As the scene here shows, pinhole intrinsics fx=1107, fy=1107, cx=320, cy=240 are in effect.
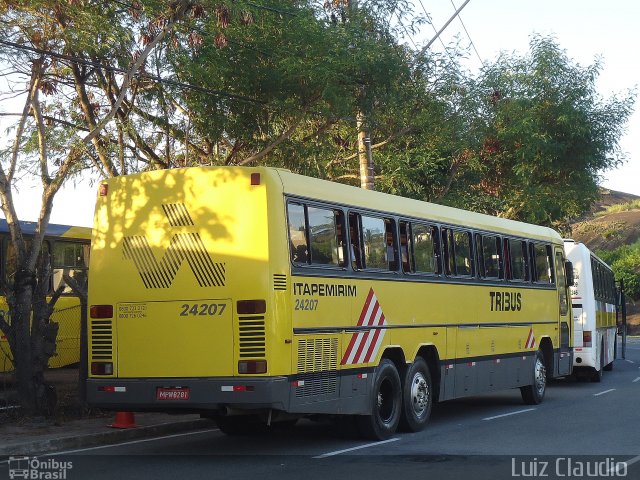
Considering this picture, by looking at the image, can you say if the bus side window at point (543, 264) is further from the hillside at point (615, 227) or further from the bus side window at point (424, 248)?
the hillside at point (615, 227)

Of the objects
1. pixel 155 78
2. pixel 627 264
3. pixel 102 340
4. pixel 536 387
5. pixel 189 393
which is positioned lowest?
pixel 536 387

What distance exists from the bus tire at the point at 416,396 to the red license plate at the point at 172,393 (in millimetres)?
3772

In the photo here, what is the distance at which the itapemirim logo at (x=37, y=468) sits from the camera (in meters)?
11.2

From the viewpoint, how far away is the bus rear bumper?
12.0 meters

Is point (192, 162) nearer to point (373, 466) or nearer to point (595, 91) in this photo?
point (373, 466)

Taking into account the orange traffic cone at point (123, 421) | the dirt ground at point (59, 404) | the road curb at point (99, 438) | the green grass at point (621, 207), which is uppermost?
the green grass at point (621, 207)

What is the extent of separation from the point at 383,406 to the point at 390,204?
2752mm

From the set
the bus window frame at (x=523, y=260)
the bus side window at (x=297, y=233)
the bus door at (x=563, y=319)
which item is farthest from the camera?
the bus door at (x=563, y=319)

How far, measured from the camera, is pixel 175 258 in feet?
41.7

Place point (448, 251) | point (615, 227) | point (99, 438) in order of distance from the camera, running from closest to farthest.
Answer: point (99, 438), point (448, 251), point (615, 227)

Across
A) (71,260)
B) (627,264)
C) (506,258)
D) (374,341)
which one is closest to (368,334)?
(374,341)

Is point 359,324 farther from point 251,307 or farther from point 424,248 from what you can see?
point 424,248

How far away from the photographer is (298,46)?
2023 centimetres

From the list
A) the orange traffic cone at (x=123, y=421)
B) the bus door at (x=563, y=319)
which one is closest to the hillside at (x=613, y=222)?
the bus door at (x=563, y=319)
